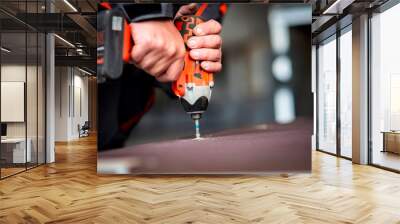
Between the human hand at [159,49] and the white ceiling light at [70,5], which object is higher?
the white ceiling light at [70,5]

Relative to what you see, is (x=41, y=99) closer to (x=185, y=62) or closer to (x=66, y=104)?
(x=185, y=62)

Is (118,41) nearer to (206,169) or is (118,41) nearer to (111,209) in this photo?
(206,169)

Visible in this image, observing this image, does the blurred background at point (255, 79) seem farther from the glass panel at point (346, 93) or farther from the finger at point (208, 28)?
the glass panel at point (346, 93)

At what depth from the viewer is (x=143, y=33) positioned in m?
5.89

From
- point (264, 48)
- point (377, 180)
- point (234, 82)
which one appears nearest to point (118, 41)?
point (234, 82)

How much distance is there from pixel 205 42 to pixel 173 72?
0.70 meters

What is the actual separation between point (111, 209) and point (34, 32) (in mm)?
4337

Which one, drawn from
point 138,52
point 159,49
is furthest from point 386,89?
point 138,52

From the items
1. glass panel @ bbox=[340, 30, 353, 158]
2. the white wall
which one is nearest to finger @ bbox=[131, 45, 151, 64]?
glass panel @ bbox=[340, 30, 353, 158]

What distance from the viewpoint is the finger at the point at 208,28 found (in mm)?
6078

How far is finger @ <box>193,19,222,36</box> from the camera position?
19.9 ft

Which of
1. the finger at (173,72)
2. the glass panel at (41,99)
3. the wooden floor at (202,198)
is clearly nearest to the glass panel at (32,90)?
the glass panel at (41,99)

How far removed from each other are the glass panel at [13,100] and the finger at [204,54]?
2853 millimetres

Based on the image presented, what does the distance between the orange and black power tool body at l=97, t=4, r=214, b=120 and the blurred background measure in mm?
142
